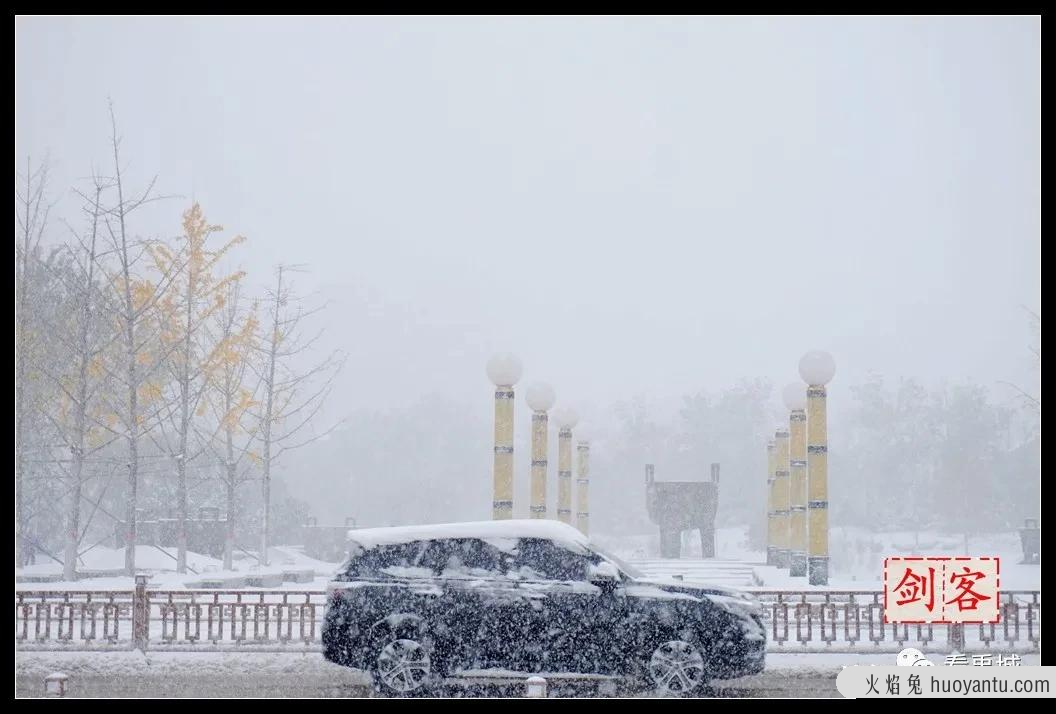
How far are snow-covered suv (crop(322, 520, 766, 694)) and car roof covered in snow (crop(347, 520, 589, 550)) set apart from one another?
28cm

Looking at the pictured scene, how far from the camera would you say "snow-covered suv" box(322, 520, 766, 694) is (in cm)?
964

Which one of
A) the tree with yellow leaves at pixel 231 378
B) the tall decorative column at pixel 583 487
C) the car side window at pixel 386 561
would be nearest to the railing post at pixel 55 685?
the car side window at pixel 386 561

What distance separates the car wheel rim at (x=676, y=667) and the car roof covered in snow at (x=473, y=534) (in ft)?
3.69

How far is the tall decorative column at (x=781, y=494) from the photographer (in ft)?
82.1

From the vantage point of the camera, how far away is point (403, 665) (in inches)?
377

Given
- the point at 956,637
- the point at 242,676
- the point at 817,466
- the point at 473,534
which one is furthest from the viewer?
the point at 817,466

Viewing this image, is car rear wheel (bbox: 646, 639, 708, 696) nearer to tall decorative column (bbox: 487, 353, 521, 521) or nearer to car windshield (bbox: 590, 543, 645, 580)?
car windshield (bbox: 590, 543, 645, 580)

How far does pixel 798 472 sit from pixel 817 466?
14.9ft

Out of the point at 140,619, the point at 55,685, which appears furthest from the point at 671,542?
the point at 55,685

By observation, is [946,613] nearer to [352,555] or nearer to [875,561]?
[352,555]

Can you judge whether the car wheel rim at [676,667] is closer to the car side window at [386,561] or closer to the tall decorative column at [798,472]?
the car side window at [386,561]

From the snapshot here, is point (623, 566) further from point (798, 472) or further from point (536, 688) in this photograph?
point (798, 472)

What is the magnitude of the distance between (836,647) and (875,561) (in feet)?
81.2

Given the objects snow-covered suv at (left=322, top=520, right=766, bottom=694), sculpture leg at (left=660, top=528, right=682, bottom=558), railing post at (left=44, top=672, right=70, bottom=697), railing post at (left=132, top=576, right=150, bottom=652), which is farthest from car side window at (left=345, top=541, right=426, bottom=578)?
sculpture leg at (left=660, top=528, right=682, bottom=558)
